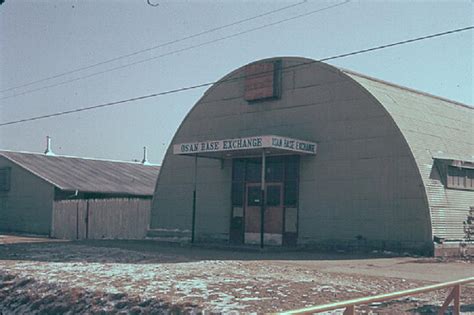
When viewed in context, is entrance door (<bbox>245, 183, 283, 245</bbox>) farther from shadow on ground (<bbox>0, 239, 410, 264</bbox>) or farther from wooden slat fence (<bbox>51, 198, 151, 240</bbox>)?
wooden slat fence (<bbox>51, 198, 151, 240</bbox>)

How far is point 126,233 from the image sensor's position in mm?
33125

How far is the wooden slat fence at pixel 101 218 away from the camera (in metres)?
33.0

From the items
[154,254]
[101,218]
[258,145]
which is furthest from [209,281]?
[101,218]

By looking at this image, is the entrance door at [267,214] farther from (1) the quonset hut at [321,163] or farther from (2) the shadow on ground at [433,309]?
(2) the shadow on ground at [433,309]

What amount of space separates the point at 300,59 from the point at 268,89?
1857mm

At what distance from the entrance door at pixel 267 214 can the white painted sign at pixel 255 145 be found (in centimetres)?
243

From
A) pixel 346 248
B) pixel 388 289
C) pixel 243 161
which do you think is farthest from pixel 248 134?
pixel 388 289

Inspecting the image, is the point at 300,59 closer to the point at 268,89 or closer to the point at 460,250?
the point at 268,89

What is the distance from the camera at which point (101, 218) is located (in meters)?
34.1

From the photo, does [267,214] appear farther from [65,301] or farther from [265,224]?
[65,301]

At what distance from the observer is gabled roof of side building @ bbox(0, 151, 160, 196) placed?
39.1 metres

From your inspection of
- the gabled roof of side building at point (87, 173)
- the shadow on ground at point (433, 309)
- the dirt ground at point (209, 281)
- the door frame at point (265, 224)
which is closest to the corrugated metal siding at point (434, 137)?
the dirt ground at point (209, 281)

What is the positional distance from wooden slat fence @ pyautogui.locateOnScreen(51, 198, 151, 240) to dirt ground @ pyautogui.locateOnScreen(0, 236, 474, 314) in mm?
11495

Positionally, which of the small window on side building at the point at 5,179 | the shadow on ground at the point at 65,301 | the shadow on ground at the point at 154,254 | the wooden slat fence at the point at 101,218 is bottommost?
the shadow on ground at the point at 65,301
